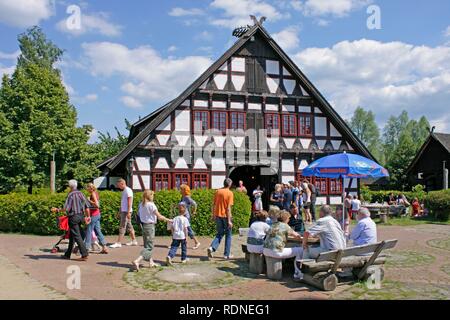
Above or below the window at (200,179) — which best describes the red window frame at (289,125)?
above

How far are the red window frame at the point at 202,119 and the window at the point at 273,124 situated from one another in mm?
3336

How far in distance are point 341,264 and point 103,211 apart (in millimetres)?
8758

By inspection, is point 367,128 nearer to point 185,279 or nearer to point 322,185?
point 322,185

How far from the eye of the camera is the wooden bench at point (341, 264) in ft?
23.8

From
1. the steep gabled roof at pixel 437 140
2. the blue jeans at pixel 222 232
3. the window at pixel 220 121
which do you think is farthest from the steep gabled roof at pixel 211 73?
the steep gabled roof at pixel 437 140

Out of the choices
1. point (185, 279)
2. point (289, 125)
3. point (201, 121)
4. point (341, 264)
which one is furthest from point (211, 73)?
point (341, 264)

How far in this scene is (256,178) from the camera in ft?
83.7

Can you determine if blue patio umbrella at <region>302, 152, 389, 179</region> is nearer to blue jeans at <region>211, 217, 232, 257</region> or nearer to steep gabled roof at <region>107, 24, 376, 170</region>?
blue jeans at <region>211, 217, 232, 257</region>

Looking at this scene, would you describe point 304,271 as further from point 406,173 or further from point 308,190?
point 406,173

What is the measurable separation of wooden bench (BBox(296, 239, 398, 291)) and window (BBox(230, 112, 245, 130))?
1457 centimetres

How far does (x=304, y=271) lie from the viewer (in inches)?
295

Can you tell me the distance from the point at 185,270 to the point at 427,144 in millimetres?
29804

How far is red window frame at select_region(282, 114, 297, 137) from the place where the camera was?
2289 centimetres

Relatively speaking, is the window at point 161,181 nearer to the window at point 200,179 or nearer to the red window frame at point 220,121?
the window at point 200,179
